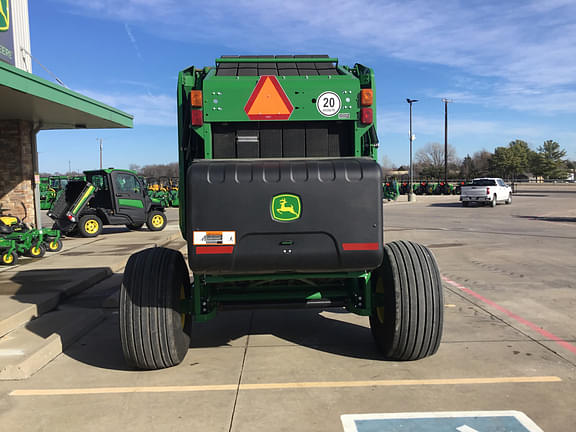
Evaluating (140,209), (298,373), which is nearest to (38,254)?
(140,209)

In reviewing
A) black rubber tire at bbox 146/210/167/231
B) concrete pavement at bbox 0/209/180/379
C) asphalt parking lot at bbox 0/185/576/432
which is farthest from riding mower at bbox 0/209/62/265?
black rubber tire at bbox 146/210/167/231

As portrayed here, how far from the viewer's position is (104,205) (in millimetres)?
17766

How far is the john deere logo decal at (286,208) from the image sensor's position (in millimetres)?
3809

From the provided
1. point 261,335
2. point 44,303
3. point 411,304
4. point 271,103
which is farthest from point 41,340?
point 411,304

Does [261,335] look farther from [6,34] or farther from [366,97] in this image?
[6,34]

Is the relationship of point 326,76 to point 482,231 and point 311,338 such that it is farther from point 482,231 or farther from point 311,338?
point 482,231

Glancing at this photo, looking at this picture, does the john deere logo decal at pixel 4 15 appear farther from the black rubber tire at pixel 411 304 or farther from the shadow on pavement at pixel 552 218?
the shadow on pavement at pixel 552 218

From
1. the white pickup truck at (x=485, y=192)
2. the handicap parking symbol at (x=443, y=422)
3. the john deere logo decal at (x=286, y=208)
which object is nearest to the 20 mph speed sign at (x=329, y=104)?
the john deere logo decal at (x=286, y=208)

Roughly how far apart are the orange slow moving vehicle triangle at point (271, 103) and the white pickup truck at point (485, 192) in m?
26.8

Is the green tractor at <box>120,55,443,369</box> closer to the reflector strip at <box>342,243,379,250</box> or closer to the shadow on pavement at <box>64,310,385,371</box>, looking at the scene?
the reflector strip at <box>342,243,379,250</box>

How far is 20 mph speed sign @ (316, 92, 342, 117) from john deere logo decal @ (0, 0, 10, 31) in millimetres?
11120

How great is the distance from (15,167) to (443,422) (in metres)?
13.6

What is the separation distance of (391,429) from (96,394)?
7.67 ft

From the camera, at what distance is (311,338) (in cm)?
559
